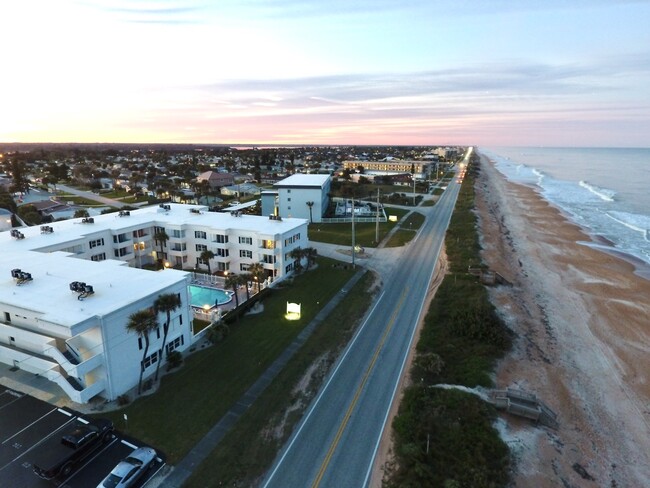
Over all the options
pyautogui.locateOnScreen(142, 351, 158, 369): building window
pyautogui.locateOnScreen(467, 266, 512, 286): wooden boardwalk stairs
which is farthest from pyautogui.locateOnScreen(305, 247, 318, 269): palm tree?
pyautogui.locateOnScreen(142, 351, 158, 369): building window

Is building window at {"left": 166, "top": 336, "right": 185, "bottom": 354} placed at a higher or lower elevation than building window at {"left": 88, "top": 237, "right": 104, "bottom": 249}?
lower

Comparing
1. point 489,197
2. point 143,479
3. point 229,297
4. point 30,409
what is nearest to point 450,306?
point 229,297

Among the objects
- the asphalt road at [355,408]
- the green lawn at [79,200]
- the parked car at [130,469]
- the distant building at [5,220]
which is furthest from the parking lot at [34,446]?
the green lawn at [79,200]

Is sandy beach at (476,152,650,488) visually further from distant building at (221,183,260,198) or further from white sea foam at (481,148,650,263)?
distant building at (221,183,260,198)

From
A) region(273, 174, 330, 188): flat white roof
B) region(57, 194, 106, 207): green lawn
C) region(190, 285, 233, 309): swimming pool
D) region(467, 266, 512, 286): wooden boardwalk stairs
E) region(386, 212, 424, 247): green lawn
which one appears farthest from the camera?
region(57, 194, 106, 207): green lawn

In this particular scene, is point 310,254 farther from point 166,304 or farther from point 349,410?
point 349,410

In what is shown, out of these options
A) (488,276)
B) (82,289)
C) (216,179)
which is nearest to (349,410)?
(82,289)
